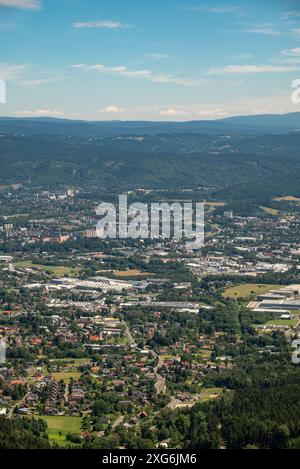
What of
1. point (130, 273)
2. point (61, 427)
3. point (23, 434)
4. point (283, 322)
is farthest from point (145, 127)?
point (23, 434)

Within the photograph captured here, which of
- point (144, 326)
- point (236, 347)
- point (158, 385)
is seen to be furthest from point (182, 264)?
point (158, 385)

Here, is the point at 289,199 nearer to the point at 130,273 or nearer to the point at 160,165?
the point at 160,165

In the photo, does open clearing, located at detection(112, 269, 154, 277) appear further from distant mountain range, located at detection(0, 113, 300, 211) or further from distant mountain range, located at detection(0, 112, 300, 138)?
distant mountain range, located at detection(0, 112, 300, 138)

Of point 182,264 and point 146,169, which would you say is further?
point 146,169

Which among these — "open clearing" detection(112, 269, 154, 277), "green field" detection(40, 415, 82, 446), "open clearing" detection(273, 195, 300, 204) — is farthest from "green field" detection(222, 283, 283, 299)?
"open clearing" detection(273, 195, 300, 204)
